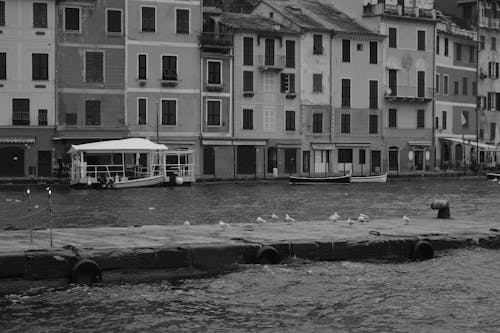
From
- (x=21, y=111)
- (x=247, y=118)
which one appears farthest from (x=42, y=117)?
(x=247, y=118)

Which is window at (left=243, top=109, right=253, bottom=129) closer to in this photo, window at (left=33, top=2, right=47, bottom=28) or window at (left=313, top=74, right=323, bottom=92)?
window at (left=313, top=74, right=323, bottom=92)

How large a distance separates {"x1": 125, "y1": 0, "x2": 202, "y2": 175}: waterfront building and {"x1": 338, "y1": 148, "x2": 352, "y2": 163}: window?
13130mm

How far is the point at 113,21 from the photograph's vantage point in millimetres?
65188

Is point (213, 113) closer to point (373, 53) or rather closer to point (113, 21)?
point (113, 21)

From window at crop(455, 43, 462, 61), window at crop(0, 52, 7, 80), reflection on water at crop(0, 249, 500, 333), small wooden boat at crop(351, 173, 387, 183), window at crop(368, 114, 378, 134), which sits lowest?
reflection on water at crop(0, 249, 500, 333)

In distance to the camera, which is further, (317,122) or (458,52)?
(458,52)

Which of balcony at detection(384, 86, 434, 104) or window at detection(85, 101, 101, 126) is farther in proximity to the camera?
balcony at detection(384, 86, 434, 104)

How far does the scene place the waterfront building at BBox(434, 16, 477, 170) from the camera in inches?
3253

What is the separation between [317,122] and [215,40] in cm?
1160

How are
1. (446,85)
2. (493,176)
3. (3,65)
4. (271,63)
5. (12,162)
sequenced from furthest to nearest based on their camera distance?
(446,85)
(493,176)
(271,63)
(3,65)
(12,162)

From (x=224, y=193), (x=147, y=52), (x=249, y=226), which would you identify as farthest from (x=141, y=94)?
(x=249, y=226)

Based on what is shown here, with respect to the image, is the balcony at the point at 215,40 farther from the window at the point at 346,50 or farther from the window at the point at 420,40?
the window at the point at 420,40

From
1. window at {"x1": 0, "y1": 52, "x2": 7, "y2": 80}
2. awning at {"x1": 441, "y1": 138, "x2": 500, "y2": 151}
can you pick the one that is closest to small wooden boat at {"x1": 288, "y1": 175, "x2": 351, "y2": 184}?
window at {"x1": 0, "y1": 52, "x2": 7, "y2": 80}

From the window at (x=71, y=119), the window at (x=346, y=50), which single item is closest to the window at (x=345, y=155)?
the window at (x=346, y=50)
